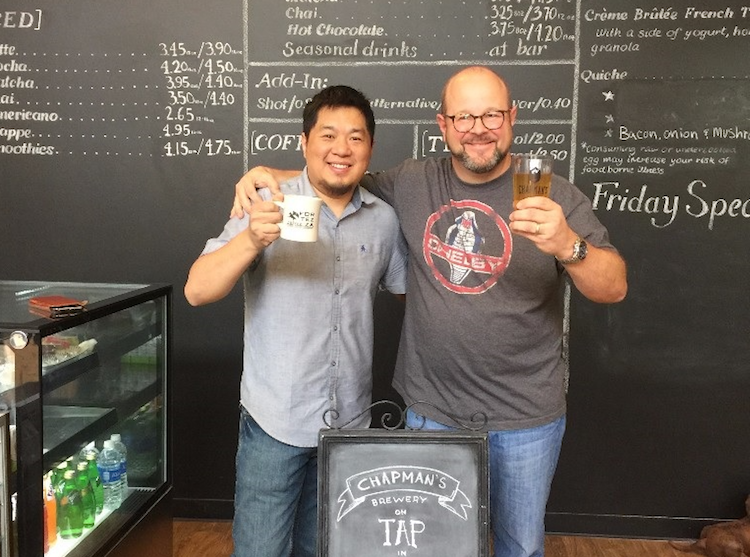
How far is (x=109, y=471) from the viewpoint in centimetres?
228

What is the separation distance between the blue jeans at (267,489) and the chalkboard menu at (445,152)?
4.11ft

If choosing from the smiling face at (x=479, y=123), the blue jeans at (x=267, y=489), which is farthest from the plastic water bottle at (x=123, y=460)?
the smiling face at (x=479, y=123)

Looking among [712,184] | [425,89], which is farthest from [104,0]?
[712,184]

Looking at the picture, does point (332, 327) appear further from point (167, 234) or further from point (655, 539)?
point (655, 539)

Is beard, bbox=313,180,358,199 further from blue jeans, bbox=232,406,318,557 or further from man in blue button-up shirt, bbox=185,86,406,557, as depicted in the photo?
blue jeans, bbox=232,406,318,557

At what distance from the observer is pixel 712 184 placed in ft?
10.1

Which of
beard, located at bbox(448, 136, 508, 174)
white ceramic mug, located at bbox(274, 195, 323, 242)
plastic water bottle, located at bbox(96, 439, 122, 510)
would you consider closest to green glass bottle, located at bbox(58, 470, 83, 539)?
plastic water bottle, located at bbox(96, 439, 122, 510)

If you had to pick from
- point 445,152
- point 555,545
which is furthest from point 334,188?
point 555,545

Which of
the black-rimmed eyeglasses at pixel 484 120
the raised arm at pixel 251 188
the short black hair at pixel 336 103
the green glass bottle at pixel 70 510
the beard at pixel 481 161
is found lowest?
the green glass bottle at pixel 70 510

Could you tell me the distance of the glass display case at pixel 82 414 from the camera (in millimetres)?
1708

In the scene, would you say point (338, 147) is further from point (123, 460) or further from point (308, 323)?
point (123, 460)

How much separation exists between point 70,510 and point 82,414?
276 mm

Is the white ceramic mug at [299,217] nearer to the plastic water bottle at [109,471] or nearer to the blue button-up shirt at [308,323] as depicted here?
the blue button-up shirt at [308,323]

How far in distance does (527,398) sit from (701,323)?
5.16 ft
